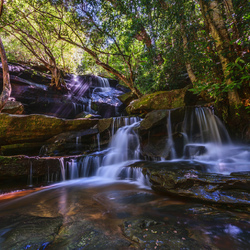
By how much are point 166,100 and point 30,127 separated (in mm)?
7764

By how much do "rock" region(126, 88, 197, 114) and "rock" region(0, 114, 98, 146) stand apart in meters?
4.18

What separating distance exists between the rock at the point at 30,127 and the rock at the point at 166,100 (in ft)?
13.7

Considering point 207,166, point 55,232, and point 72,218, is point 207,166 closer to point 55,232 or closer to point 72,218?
point 72,218

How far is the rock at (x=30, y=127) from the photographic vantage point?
23.9ft

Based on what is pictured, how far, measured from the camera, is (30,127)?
7.60m

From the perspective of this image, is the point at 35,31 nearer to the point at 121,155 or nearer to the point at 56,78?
the point at 56,78

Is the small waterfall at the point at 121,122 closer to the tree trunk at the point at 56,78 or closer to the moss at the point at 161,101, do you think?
the moss at the point at 161,101

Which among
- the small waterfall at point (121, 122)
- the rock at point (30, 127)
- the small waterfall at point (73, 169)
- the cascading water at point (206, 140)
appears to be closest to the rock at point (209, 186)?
the cascading water at point (206, 140)

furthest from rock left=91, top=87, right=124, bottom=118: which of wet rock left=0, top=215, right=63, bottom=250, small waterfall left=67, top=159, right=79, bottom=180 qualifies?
wet rock left=0, top=215, right=63, bottom=250

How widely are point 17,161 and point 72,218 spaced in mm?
3988

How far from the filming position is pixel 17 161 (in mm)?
4992

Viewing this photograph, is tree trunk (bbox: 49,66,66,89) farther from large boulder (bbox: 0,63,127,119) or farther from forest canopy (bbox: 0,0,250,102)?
large boulder (bbox: 0,63,127,119)

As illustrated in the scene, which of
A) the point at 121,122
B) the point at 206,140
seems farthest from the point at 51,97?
the point at 206,140

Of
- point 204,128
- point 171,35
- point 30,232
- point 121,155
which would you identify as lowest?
point 30,232
